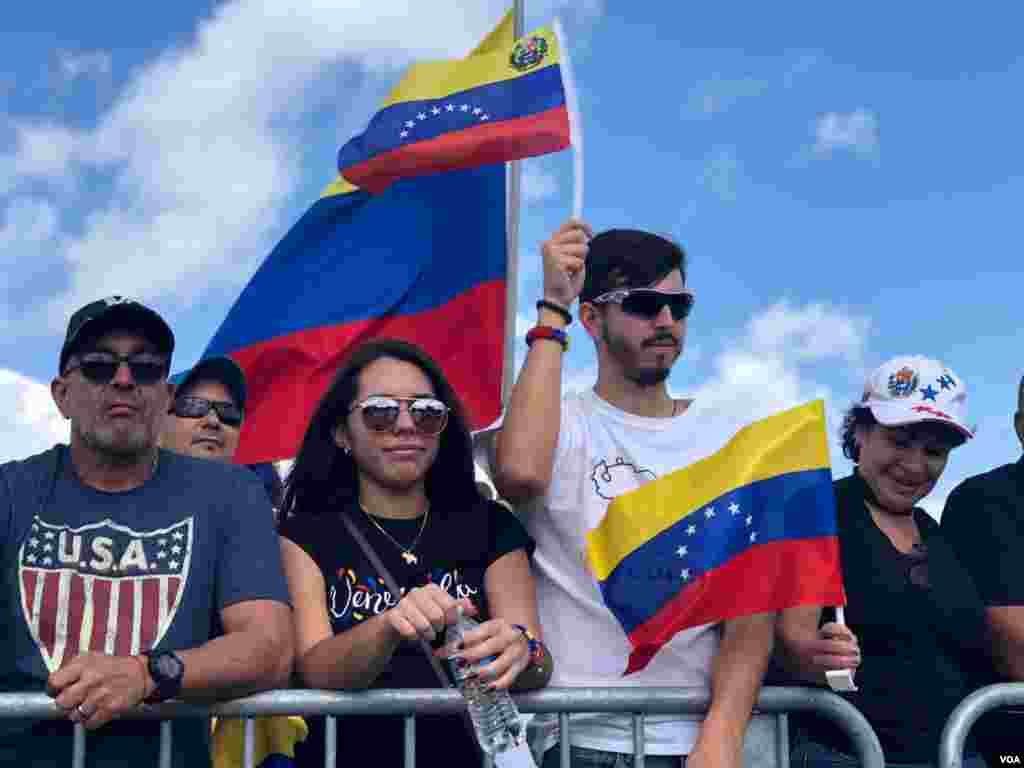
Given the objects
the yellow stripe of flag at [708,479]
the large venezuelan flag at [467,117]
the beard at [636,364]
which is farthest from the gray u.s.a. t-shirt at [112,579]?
the large venezuelan flag at [467,117]

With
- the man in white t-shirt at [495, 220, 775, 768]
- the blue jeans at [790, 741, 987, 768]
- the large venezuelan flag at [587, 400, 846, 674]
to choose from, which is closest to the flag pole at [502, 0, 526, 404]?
the man in white t-shirt at [495, 220, 775, 768]

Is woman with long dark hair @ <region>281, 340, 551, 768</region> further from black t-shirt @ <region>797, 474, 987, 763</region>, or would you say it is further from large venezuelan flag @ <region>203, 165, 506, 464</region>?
large venezuelan flag @ <region>203, 165, 506, 464</region>

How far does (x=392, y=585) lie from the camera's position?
12.4 ft

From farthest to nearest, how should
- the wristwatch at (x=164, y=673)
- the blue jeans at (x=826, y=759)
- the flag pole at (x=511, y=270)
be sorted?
the flag pole at (x=511, y=270) < the blue jeans at (x=826, y=759) < the wristwatch at (x=164, y=673)

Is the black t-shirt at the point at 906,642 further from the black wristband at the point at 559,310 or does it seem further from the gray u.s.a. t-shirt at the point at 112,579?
the gray u.s.a. t-shirt at the point at 112,579

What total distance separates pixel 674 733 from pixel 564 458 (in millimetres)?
931

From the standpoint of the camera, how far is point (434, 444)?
4078mm

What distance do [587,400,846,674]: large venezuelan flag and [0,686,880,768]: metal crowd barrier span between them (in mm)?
185

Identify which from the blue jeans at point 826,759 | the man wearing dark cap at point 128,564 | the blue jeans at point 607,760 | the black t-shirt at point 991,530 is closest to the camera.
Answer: the man wearing dark cap at point 128,564

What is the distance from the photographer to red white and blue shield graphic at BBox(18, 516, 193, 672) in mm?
3518

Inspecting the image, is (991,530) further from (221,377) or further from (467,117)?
(221,377)

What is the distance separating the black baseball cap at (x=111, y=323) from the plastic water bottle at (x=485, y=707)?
4.09 feet

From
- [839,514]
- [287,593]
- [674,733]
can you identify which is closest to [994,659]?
[839,514]

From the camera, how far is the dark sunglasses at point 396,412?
4.04 metres
